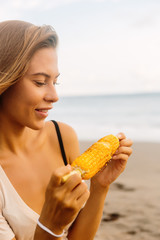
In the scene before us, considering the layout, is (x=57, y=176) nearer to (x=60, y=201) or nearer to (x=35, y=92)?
(x=60, y=201)

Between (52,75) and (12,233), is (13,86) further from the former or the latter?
(12,233)

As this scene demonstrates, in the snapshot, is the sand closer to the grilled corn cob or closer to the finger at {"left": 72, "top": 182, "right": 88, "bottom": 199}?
the grilled corn cob

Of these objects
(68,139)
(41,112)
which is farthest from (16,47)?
(68,139)

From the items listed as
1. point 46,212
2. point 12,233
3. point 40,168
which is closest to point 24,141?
point 40,168

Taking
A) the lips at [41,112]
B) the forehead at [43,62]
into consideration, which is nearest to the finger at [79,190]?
the lips at [41,112]

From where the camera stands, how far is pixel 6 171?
91.6 inches

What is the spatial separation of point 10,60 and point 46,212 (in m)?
0.97

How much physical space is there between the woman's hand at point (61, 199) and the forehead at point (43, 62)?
749mm

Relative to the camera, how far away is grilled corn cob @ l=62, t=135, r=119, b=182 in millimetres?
1815

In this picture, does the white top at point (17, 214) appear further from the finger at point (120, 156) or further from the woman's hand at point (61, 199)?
the finger at point (120, 156)

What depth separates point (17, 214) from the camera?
2.13m

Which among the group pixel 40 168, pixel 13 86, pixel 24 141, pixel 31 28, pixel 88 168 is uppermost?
pixel 31 28

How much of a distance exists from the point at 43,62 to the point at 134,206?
4027 millimetres

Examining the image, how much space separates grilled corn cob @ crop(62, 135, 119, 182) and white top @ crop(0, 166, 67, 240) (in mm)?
536
